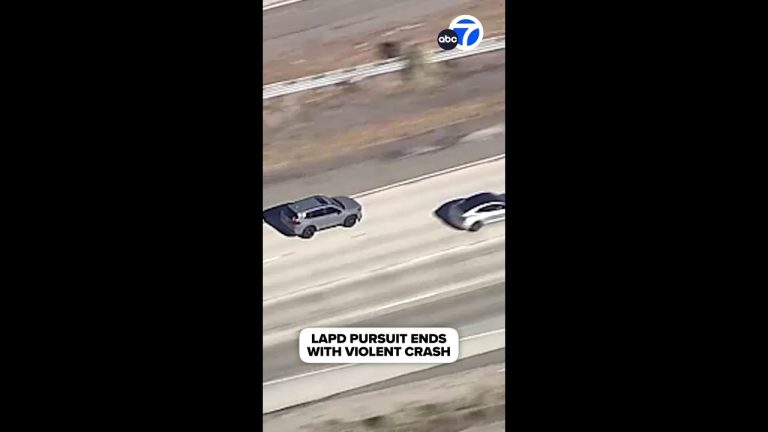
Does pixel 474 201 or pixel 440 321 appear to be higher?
pixel 474 201

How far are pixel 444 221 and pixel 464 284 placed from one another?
163mm

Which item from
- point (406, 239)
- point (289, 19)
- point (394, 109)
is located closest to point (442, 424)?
point (406, 239)

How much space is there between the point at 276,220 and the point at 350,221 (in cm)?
18

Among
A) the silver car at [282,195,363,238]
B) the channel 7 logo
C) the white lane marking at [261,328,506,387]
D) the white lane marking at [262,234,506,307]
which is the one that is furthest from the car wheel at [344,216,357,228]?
the channel 7 logo

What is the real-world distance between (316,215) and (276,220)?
0.32 feet

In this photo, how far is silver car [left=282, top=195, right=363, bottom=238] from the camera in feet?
12.9

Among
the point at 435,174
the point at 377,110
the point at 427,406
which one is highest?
the point at 377,110

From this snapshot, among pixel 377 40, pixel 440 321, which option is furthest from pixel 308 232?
pixel 377 40

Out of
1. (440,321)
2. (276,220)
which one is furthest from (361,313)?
(276,220)

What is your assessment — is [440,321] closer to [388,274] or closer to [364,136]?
[388,274]

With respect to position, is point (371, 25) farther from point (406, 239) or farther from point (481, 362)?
point (481, 362)

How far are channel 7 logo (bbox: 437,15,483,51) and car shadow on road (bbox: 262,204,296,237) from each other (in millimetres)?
567

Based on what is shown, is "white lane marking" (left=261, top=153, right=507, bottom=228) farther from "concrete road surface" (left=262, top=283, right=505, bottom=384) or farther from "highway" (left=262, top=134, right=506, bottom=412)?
"concrete road surface" (left=262, top=283, right=505, bottom=384)

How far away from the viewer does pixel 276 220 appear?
394 centimetres
